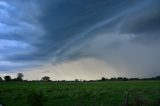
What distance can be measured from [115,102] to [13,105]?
46.2 feet

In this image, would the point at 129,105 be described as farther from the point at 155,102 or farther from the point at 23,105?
the point at 23,105

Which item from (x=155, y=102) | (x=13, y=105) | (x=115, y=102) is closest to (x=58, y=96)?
(x=13, y=105)

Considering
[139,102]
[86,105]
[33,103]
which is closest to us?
[33,103]

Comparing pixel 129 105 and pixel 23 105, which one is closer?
pixel 129 105

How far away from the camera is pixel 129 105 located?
32719 millimetres

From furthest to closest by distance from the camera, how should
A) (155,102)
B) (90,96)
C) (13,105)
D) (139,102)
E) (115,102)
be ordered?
(90,96)
(13,105)
(115,102)
(155,102)
(139,102)

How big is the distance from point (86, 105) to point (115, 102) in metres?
5.49

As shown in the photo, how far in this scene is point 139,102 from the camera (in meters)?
31.4

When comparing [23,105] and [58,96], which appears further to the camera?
[58,96]

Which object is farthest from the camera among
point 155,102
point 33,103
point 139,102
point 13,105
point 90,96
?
point 90,96

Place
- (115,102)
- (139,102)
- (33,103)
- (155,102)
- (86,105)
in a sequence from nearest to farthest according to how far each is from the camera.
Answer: (33,103), (139,102), (155,102), (86,105), (115,102)

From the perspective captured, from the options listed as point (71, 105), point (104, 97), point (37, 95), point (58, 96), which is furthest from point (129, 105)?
point (58, 96)

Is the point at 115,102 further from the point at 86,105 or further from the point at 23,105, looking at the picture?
the point at 23,105

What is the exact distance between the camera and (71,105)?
43.7 meters
